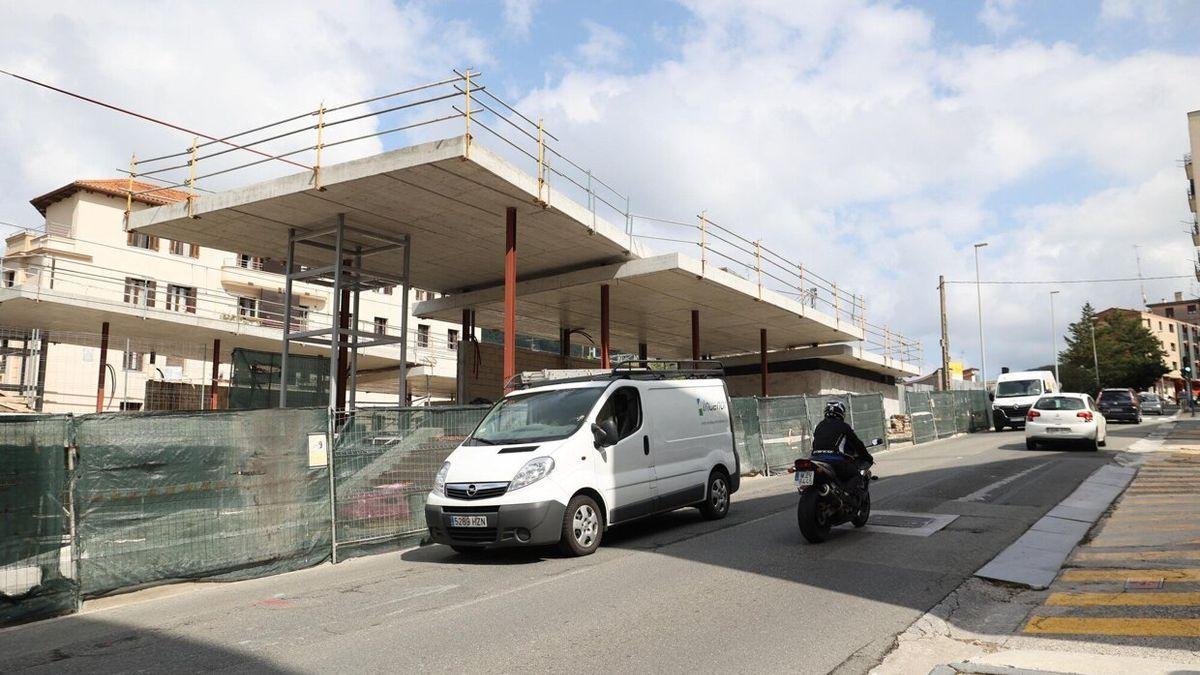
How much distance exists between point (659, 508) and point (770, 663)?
4.73 metres

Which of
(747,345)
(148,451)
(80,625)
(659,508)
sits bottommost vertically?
(80,625)

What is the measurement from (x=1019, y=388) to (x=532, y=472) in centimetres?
2705

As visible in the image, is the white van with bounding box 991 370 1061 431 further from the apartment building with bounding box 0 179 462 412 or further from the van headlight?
the van headlight

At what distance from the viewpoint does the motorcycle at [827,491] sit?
838cm

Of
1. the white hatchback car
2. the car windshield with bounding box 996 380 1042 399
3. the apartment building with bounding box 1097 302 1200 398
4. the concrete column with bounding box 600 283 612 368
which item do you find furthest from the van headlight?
the apartment building with bounding box 1097 302 1200 398

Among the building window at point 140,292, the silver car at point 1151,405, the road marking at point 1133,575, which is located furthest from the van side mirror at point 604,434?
the silver car at point 1151,405

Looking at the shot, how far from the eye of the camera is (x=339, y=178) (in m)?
13.7

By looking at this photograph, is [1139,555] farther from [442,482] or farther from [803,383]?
[803,383]

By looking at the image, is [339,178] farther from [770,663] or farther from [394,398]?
[394,398]

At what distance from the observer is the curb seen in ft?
22.6

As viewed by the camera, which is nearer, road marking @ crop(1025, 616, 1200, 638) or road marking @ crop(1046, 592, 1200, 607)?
road marking @ crop(1025, 616, 1200, 638)

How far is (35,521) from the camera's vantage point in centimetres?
669

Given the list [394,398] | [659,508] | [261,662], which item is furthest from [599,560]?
[394,398]

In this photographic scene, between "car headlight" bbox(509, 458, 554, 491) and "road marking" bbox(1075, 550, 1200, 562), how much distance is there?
539 cm
